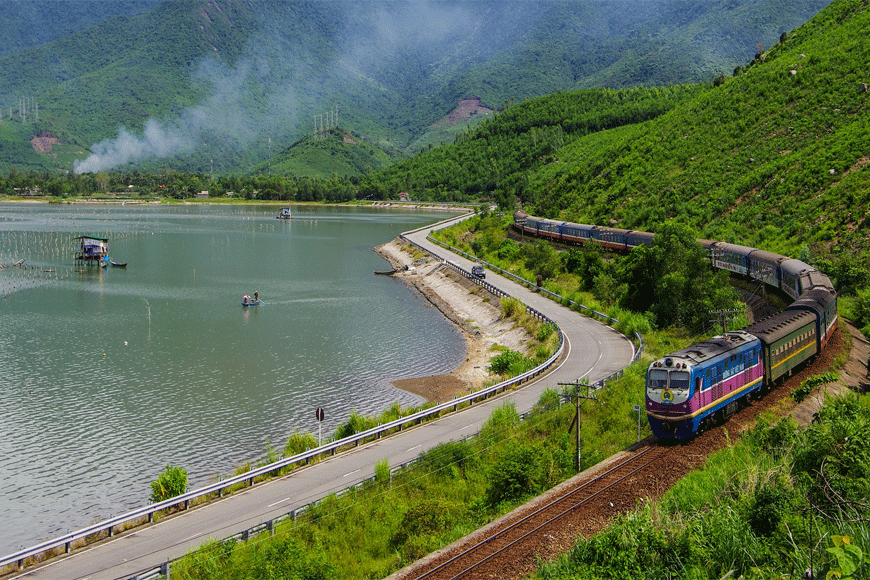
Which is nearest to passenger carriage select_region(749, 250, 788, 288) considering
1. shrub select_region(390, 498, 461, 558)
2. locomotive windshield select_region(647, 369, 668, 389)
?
locomotive windshield select_region(647, 369, 668, 389)

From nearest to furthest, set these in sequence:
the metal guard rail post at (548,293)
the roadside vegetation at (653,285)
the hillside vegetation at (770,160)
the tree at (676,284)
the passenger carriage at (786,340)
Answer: the passenger carriage at (786,340), the metal guard rail post at (548,293), the tree at (676,284), the roadside vegetation at (653,285), the hillside vegetation at (770,160)

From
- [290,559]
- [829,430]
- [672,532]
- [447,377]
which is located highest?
[829,430]

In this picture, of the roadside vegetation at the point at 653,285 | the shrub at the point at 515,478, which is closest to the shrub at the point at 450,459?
the shrub at the point at 515,478

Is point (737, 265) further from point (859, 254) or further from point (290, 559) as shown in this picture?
point (290, 559)

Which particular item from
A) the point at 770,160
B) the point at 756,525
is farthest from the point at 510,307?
the point at 756,525

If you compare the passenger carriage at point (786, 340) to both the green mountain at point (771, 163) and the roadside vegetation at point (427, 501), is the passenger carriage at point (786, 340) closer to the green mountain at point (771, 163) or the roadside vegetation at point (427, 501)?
the roadside vegetation at point (427, 501)

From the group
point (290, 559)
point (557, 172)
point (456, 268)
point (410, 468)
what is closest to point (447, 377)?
point (410, 468)
